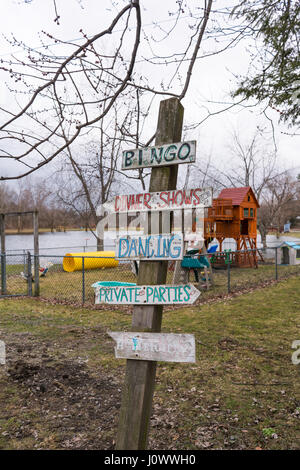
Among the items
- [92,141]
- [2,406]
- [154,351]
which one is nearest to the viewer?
[154,351]

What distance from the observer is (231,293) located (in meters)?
11.2

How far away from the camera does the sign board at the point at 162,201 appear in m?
2.55

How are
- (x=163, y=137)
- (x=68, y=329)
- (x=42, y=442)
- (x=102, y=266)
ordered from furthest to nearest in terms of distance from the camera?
(x=102, y=266), (x=68, y=329), (x=42, y=442), (x=163, y=137)

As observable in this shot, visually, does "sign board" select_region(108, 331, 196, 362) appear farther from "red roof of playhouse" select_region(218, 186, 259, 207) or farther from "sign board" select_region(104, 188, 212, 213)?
"red roof of playhouse" select_region(218, 186, 259, 207)

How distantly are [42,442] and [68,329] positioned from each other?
3.90m

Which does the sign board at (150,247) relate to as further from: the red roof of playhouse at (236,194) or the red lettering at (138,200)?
the red roof of playhouse at (236,194)

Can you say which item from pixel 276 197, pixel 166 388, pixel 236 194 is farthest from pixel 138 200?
pixel 276 197

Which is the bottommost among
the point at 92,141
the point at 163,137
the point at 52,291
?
the point at 52,291

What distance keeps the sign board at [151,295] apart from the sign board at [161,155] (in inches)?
39.7

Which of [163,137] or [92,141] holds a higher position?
[92,141]

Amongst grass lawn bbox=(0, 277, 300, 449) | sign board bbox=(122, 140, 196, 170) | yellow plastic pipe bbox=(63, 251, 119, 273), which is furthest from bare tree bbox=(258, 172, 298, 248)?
sign board bbox=(122, 140, 196, 170)

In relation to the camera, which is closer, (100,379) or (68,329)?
(100,379)

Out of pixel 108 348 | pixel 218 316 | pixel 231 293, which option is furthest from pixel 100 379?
pixel 231 293
